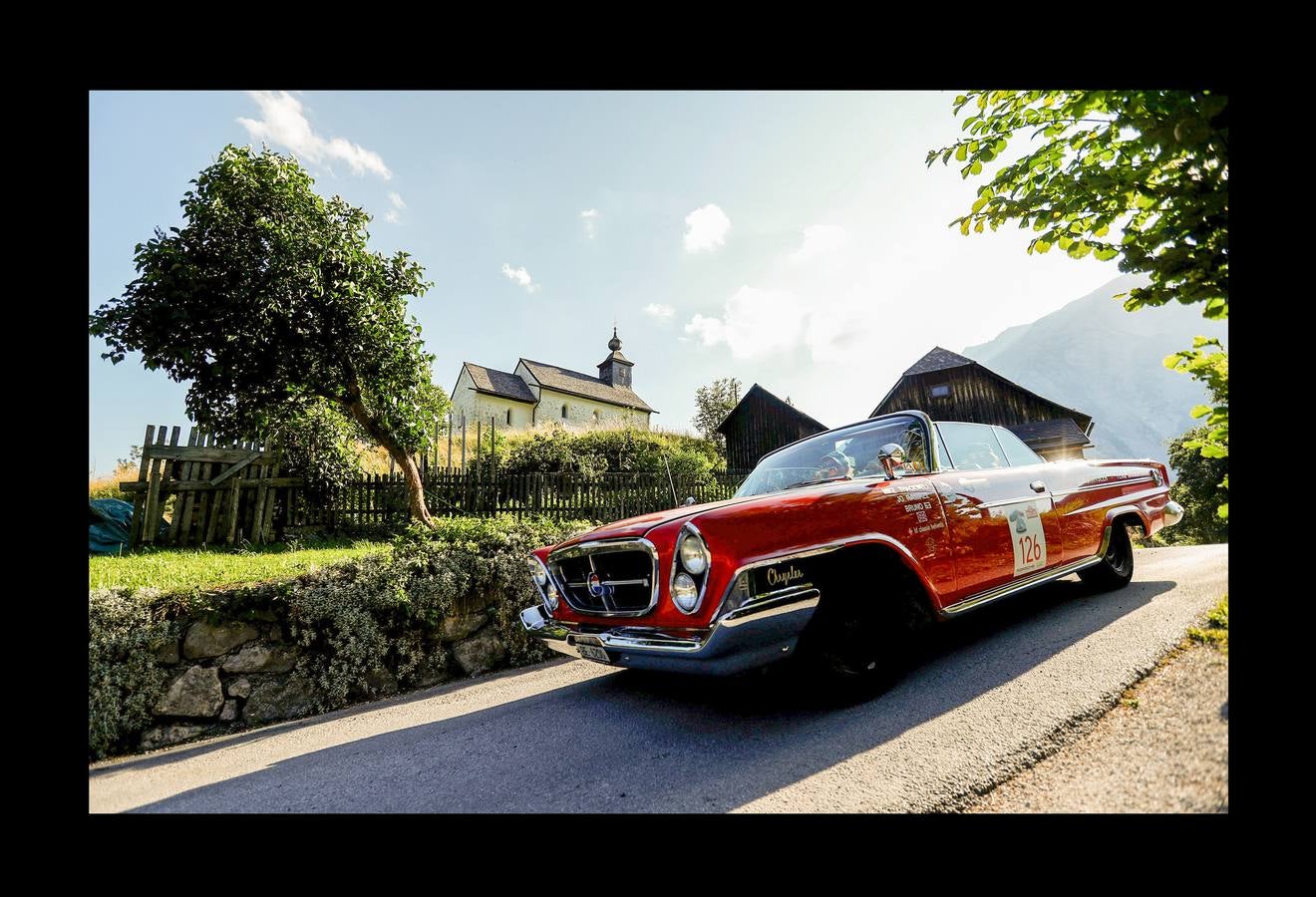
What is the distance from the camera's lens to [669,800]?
1659 millimetres

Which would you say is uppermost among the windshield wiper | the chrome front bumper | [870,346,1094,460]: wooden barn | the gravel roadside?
[870,346,1094,460]: wooden barn

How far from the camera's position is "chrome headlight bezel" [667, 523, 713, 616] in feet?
6.29

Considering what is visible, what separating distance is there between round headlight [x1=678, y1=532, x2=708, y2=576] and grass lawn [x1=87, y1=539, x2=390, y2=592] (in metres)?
3.26

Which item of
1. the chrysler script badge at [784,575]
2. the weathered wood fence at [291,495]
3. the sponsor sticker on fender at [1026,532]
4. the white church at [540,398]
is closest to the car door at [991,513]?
the sponsor sticker on fender at [1026,532]

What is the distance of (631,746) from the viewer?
211cm

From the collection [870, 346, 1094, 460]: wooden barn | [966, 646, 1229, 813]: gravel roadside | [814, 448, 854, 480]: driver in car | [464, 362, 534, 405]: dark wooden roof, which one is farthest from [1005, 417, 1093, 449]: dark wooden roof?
[464, 362, 534, 405]: dark wooden roof

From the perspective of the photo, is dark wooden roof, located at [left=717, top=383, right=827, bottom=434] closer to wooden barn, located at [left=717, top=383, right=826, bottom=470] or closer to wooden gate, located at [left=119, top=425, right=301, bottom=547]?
wooden barn, located at [left=717, top=383, right=826, bottom=470]

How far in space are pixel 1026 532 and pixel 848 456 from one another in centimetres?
124

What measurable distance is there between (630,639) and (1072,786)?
1.60 m
